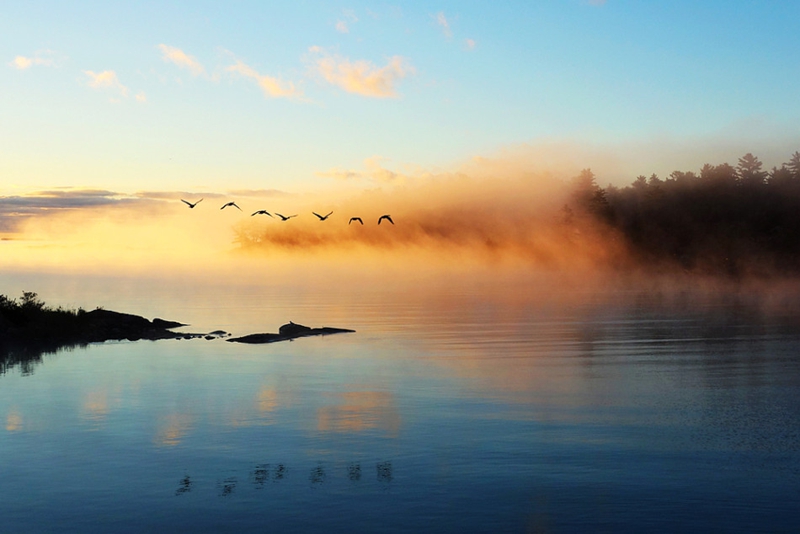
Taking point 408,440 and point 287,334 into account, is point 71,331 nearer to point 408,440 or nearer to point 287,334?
point 287,334

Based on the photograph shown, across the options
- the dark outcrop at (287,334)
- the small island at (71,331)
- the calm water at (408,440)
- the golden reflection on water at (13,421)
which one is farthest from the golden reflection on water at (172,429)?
the dark outcrop at (287,334)

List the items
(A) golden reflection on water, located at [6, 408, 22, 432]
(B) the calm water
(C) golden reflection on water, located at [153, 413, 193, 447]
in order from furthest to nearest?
(A) golden reflection on water, located at [6, 408, 22, 432], (C) golden reflection on water, located at [153, 413, 193, 447], (B) the calm water

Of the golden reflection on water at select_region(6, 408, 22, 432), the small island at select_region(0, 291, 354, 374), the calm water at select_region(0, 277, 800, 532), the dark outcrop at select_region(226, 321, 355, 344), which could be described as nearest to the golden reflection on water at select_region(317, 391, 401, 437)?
the calm water at select_region(0, 277, 800, 532)

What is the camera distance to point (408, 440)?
3142 centimetres

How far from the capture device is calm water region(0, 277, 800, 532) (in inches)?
889

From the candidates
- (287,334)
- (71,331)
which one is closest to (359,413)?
(287,334)

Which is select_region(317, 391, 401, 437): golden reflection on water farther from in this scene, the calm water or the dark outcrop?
the dark outcrop

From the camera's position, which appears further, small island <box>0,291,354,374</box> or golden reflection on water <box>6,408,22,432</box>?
small island <box>0,291,354,374</box>

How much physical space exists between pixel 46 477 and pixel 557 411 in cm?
2151

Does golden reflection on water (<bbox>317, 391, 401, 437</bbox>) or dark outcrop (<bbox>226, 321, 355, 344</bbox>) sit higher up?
dark outcrop (<bbox>226, 321, 355, 344</bbox>)

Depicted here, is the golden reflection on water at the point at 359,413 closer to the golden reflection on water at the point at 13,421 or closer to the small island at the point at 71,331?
the golden reflection on water at the point at 13,421

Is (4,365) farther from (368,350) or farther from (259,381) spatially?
(368,350)

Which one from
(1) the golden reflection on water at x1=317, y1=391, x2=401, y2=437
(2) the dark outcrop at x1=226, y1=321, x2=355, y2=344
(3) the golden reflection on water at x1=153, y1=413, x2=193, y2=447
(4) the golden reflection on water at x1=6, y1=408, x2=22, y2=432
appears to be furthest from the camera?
(2) the dark outcrop at x1=226, y1=321, x2=355, y2=344

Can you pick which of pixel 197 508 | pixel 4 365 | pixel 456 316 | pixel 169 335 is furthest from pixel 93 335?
pixel 197 508
